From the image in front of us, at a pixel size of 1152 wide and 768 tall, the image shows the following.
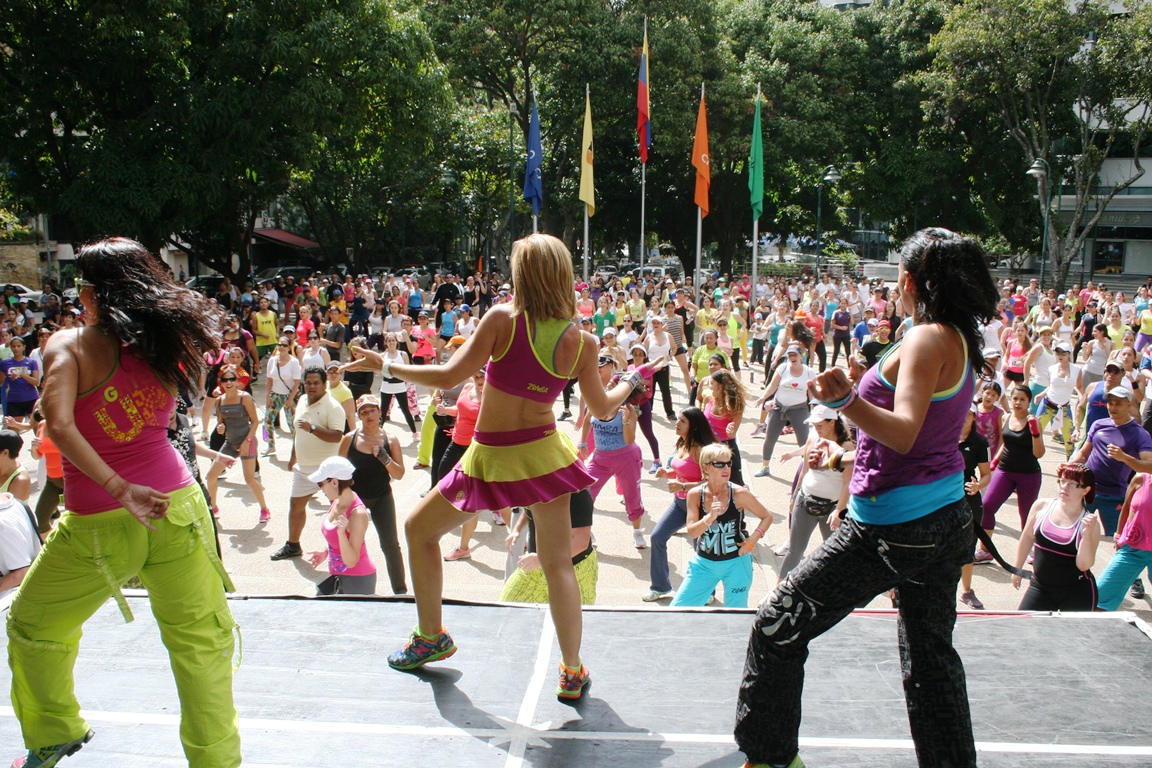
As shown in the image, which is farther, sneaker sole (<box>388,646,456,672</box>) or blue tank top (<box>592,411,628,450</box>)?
blue tank top (<box>592,411,628,450</box>)

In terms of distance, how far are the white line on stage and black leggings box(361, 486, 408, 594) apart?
3.06m

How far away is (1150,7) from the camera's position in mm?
25984

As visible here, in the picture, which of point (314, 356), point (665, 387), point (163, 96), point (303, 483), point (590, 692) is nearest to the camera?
point (590, 692)

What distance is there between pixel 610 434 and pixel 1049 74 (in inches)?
1066

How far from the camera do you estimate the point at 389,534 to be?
251 inches

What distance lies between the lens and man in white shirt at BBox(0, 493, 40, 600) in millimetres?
4391

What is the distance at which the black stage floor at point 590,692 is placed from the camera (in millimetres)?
3029

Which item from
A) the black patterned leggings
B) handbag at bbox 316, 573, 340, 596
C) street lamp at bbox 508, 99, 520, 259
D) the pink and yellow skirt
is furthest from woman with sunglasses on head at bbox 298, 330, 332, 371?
street lamp at bbox 508, 99, 520, 259

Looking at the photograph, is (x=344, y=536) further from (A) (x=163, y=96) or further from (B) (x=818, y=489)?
(A) (x=163, y=96)

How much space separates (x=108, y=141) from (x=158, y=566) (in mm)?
19556

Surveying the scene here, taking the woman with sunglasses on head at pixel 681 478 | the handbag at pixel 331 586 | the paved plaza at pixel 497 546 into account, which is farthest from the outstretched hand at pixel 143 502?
the woman with sunglasses on head at pixel 681 478

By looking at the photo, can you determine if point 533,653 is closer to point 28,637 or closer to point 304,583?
point 28,637

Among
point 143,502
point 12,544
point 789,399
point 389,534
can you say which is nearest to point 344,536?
point 389,534

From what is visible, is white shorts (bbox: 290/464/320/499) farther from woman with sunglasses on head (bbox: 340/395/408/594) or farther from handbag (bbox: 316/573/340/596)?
handbag (bbox: 316/573/340/596)
